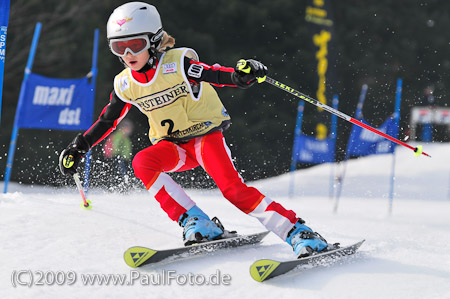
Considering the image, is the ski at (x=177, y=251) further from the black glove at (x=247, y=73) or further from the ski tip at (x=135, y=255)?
the black glove at (x=247, y=73)

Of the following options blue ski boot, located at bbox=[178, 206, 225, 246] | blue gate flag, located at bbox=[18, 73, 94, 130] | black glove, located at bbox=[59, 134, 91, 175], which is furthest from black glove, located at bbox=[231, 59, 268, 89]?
blue gate flag, located at bbox=[18, 73, 94, 130]

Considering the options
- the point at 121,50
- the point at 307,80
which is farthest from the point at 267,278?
the point at 307,80

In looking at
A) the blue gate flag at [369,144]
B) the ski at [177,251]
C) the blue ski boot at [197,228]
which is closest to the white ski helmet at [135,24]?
the blue ski boot at [197,228]

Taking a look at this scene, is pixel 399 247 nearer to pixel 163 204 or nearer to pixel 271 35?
pixel 163 204

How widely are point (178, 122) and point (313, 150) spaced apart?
640 centimetres

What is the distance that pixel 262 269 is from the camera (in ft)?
8.57

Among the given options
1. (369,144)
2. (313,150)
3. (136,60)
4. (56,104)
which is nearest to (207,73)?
(136,60)

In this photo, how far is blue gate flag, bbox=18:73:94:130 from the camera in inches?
232

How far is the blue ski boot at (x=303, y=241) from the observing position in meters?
2.94

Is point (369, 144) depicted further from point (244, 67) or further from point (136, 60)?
point (136, 60)

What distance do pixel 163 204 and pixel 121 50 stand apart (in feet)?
3.09

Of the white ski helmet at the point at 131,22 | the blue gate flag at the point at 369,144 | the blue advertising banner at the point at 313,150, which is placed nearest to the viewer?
the white ski helmet at the point at 131,22

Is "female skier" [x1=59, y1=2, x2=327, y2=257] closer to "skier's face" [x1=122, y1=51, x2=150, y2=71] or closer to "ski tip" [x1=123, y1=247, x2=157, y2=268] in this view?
"skier's face" [x1=122, y1=51, x2=150, y2=71]

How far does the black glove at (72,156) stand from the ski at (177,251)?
810 millimetres
